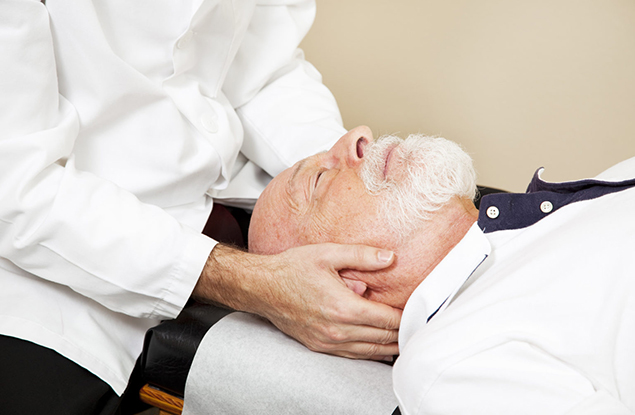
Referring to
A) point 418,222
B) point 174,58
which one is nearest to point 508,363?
point 418,222

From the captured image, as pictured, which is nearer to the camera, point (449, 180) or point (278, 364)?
point (278, 364)

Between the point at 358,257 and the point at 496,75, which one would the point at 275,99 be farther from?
the point at 496,75

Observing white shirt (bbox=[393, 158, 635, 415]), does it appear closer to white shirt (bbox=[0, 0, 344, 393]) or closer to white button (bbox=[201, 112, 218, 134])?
white shirt (bbox=[0, 0, 344, 393])

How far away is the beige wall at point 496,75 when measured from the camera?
2.48 meters

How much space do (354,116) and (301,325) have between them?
2.16 m

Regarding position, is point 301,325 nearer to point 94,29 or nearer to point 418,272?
point 418,272

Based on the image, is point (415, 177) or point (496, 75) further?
point (496, 75)

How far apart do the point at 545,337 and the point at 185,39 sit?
42.5 inches

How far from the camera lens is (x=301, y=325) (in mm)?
1013

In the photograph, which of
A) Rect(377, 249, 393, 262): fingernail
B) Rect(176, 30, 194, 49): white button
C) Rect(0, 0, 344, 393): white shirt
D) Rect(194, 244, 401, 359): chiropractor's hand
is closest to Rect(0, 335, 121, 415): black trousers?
Rect(0, 0, 344, 393): white shirt

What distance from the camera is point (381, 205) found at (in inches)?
42.3

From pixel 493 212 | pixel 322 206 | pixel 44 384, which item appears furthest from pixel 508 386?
pixel 44 384

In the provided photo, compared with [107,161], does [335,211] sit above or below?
above

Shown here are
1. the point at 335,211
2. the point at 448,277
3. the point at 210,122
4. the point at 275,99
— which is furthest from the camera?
the point at 275,99
